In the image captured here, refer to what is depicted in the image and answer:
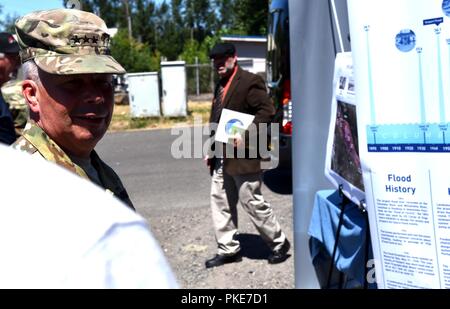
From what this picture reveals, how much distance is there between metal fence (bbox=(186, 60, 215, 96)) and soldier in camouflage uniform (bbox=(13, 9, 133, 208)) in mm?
23607

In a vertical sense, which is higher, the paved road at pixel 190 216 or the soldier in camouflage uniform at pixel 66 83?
the soldier in camouflage uniform at pixel 66 83

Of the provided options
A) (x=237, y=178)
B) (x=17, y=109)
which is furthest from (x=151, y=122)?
(x=237, y=178)

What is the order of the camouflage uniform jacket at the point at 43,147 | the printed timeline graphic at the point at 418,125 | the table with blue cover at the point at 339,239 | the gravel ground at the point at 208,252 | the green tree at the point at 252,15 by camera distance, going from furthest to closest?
the green tree at the point at 252,15 < the gravel ground at the point at 208,252 < the table with blue cover at the point at 339,239 < the printed timeline graphic at the point at 418,125 < the camouflage uniform jacket at the point at 43,147

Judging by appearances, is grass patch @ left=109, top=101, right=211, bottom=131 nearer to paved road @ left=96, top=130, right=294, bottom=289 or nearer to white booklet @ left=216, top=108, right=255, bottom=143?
paved road @ left=96, top=130, right=294, bottom=289

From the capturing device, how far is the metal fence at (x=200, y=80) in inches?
1019

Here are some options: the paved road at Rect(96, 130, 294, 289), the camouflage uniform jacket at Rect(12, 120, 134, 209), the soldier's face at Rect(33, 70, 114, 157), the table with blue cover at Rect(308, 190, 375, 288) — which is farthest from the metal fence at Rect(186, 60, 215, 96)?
the camouflage uniform jacket at Rect(12, 120, 134, 209)

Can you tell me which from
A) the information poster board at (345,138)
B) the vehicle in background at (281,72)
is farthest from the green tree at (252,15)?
the information poster board at (345,138)

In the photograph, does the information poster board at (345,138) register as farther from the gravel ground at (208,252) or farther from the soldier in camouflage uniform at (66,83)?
the gravel ground at (208,252)

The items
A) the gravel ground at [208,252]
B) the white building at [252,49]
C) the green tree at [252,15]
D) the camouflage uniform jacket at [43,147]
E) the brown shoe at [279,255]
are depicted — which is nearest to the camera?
the camouflage uniform jacket at [43,147]

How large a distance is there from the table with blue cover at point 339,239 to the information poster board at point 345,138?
0.21 m

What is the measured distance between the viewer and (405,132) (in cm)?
204

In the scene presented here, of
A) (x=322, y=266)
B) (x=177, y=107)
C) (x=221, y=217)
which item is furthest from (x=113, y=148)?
(x=322, y=266)

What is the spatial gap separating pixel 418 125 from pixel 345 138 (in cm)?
67
